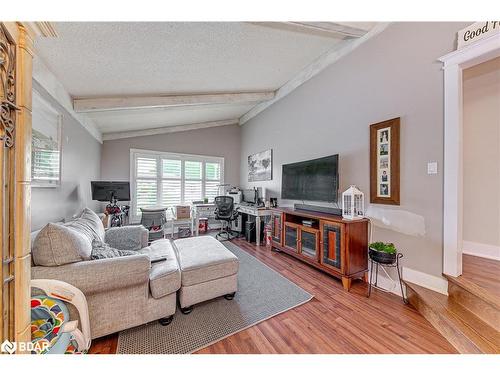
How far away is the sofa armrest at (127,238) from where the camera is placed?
232 centimetres

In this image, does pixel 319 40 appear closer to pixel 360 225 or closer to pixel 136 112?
pixel 360 225

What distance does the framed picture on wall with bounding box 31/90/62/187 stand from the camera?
1722 mm

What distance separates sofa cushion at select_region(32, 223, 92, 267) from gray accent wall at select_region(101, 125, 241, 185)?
3.51 meters

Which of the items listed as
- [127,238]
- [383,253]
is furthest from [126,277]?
[383,253]

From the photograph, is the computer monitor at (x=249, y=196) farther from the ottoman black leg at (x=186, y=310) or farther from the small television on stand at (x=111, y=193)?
the ottoman black leg at (x=186, y=310)

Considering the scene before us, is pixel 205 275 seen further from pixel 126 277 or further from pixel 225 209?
pixel 225 209

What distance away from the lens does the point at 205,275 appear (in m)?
1.75

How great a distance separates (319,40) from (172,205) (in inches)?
177

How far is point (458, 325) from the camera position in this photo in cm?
138

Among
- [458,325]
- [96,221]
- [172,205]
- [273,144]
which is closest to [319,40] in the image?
[273,144]

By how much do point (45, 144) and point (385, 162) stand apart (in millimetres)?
3644

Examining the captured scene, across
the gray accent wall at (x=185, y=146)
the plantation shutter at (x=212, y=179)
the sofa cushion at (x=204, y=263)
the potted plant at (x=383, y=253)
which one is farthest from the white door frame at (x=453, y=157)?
the plantation shutter at (x=212, y=179)

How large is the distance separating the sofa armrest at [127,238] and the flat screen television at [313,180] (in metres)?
2.39

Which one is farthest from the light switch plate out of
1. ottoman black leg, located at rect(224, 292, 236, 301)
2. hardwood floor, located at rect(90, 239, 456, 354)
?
ottoman black leg, located at rect(224, 292, 236, 301)
